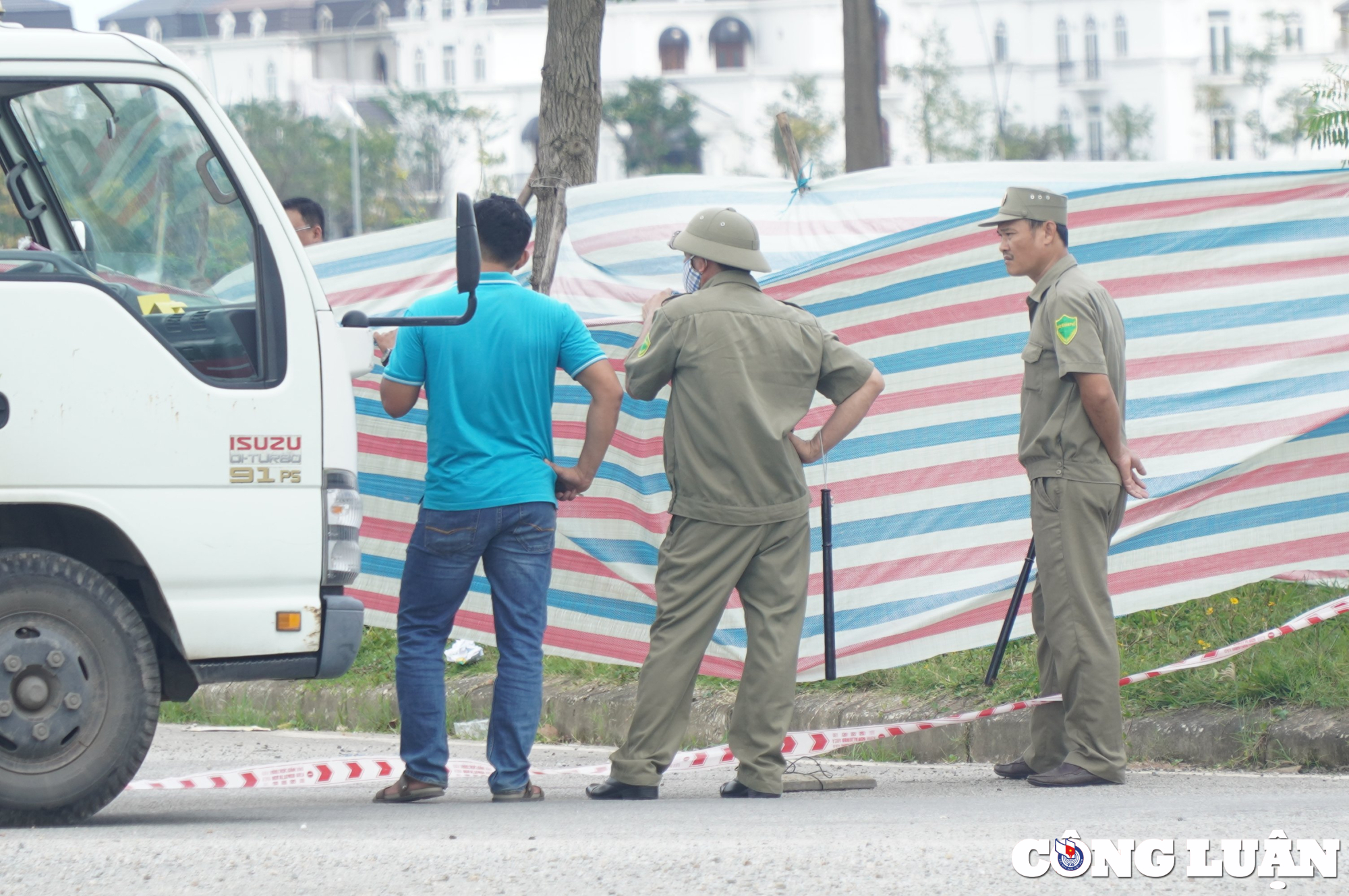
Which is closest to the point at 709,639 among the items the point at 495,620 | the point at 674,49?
the point at 495,620

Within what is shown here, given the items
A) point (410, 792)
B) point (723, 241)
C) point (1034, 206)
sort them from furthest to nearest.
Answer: point (1034, 206), point (723, 241), point (410, 792)

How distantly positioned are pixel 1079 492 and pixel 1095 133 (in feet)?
360

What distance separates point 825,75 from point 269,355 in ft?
373

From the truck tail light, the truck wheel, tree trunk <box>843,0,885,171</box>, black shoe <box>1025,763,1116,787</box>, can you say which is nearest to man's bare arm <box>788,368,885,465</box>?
black shoe <box>1025,763,1116,787</box>

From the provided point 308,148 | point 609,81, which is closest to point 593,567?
→ point 308,148

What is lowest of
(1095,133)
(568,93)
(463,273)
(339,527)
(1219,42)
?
(339,527)

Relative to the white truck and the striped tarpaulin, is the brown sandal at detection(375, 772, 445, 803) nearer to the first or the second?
the white truck

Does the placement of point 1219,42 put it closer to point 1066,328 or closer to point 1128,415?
point 1128,415

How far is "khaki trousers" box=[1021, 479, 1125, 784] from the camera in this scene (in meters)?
5.77

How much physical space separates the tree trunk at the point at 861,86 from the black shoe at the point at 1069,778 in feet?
26.7

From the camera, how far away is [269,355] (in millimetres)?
5195

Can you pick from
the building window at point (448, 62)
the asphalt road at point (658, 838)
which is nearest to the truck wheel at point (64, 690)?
the asphalt road at point (658, 838)

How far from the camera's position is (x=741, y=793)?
19.0ft

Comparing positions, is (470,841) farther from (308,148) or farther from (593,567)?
(308,148)
